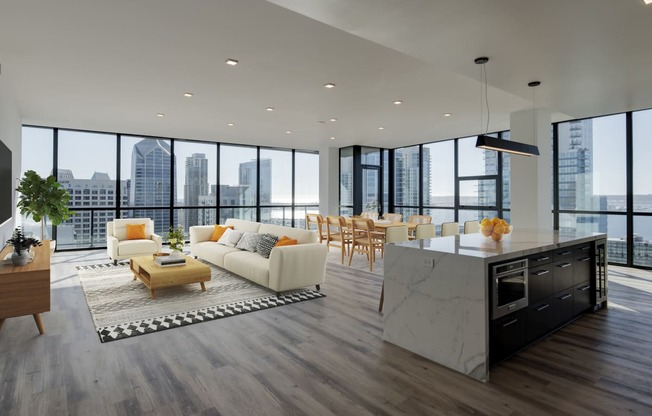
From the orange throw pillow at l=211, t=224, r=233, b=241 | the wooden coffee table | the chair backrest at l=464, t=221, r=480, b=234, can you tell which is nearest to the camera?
the wooden coffee table

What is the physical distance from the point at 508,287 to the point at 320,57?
2.76 meters

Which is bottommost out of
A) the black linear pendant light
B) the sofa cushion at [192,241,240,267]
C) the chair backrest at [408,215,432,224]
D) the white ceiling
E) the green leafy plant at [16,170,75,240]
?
the sofa cushion at [192,241,240,267]

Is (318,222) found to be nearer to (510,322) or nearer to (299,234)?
(299,234)

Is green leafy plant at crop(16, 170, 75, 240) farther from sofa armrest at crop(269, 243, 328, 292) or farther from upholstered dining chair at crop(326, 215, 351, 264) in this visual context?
upholstered dining chair at crop(326, 215, 351, 264)

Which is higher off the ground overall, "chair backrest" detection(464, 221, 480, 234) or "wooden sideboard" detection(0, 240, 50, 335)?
"chair backrest" detection(464, 221, 480, 234)

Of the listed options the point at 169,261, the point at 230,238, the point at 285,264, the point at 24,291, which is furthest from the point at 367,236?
the point at 24,291

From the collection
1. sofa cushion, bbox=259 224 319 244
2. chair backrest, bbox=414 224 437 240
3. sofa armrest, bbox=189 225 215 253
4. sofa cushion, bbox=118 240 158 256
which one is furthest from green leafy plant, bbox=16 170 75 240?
chair backrest, bbox=414 224 437 240

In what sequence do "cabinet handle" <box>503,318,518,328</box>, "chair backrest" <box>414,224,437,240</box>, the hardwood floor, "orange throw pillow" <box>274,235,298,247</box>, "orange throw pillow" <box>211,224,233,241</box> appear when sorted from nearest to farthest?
1. the hardwood floor
2. "cabinet handle" <box>503,318,518,328</box>
3. "orange throw pillow" <box>274,235,298,247</box>
4. "chair backrest" <box>414,224,437,240</box>
5. "orange throw pillow" <box>211,224,233,241</box>

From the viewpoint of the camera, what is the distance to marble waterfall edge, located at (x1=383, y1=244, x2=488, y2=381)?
8.43 ft

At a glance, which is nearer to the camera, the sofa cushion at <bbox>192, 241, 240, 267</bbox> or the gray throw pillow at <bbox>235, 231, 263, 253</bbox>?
the gray throw pillow at <bbox>235, 231, 263, 253</bbox>

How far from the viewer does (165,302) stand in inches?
171

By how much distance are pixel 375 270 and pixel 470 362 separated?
3.69 meters

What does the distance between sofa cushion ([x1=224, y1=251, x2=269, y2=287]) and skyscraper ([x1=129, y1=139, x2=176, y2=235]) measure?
4.06 metres

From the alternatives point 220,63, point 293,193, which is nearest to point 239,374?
point 220,63
